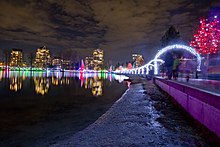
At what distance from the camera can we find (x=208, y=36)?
149 ft

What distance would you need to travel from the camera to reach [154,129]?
7.97 m

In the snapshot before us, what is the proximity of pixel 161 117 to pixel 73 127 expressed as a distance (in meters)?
4.21

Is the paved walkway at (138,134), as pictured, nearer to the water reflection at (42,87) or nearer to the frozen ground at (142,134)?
the frozen ground at (142,134)

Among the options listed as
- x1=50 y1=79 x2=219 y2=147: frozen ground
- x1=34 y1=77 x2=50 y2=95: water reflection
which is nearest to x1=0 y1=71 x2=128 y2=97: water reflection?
x1=34 y1=77 x2=50 y2=95: water reflection

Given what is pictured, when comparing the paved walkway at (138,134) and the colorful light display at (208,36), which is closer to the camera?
the paved walkway at (138,134)

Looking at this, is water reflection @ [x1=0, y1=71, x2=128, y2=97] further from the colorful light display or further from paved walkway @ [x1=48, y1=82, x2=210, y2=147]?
the colorful light display

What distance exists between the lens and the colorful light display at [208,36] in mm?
44562

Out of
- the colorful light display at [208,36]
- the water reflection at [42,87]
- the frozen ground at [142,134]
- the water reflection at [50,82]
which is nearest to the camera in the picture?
the frozen ground at [142,134]

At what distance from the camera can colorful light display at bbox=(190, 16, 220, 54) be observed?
44.6 metres

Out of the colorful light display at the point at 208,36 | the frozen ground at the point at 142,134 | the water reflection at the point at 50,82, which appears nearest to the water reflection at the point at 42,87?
the water reflection at the point at 50,82

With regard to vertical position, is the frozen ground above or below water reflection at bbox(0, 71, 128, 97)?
above

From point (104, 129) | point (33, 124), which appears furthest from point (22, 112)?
point (104, 129)

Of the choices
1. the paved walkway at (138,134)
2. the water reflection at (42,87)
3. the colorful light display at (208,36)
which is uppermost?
the colorful light display at (208,36)

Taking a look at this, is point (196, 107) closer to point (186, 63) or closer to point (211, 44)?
point (186, 63)
